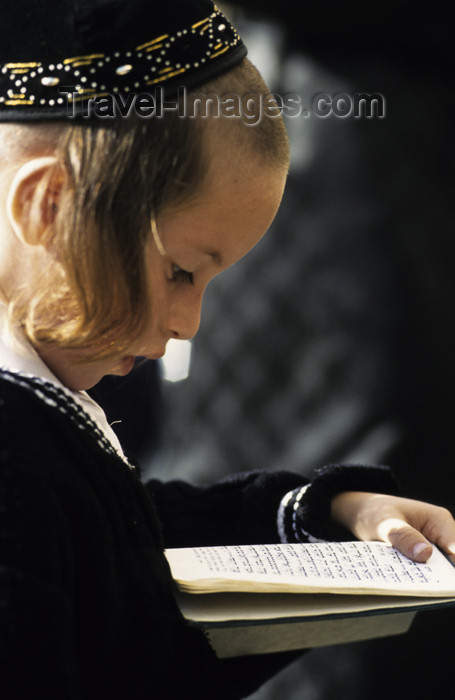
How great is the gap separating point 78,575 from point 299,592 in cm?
20

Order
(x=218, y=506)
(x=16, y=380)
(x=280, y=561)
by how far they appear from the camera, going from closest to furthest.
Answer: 1. (x=16, y=380)
2. (x=280, y=561)
3. (x=218, y=506)

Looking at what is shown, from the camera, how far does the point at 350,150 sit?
3.80ft

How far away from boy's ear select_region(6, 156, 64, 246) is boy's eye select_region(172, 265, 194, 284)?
12cm

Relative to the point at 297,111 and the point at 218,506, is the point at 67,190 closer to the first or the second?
the point at 218,506

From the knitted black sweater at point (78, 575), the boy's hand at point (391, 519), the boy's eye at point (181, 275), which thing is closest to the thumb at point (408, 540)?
the boy's hand at point (391, 519)

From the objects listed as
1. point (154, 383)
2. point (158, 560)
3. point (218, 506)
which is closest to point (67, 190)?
point (158, 560)

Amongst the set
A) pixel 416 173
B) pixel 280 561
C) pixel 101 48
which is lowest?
pixel 280 561

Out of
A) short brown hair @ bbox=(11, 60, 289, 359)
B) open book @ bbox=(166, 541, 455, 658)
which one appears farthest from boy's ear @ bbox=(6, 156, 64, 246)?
open book @ bbox=(166, 541, 455, 658)

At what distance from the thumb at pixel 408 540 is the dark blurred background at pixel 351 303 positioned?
1.29 ft

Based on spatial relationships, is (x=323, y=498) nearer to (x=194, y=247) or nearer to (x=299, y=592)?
(x=299, y=592)

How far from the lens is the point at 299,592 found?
24.6 inches

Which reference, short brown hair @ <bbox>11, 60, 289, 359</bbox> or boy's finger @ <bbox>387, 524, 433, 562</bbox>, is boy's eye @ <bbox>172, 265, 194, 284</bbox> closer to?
short brown hair @ <bbox>11, 60, 289, 359</bbox>

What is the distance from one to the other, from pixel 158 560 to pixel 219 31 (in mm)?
477

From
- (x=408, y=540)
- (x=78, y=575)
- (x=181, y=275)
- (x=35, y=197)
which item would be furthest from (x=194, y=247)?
(x=408, y=540)
